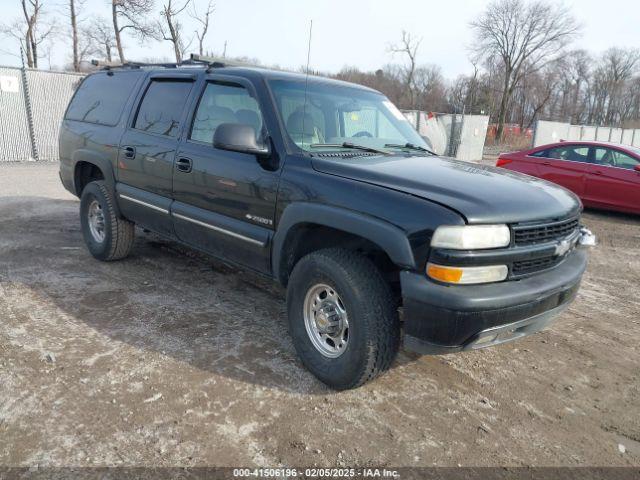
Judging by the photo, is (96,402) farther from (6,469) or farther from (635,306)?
(635,306)

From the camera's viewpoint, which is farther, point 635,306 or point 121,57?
point 121,57

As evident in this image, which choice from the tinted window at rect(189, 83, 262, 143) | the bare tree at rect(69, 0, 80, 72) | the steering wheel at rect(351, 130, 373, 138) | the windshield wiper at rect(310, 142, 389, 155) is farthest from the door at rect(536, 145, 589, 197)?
the bare tree at rect(69, 0, 80, 72)

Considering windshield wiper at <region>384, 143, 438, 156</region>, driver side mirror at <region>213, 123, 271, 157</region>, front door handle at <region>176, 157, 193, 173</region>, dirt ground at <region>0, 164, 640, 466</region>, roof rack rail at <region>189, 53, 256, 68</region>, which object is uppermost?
roof rack rail at <region>189, 53, 256, 68</region>

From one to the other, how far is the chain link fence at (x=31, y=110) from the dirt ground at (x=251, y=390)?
1033cm

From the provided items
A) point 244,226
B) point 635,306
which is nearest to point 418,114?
point 635,306

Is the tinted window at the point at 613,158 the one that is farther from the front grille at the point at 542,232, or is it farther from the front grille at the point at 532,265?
the front grille at the point at 532,265

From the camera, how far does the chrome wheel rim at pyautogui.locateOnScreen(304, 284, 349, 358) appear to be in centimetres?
302

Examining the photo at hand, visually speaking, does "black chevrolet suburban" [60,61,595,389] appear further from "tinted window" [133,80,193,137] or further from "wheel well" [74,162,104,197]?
"wheel well" [74,162,104,197]

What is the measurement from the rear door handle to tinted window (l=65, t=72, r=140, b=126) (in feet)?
1.39

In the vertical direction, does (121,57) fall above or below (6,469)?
above

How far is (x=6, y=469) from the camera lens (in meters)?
2.27

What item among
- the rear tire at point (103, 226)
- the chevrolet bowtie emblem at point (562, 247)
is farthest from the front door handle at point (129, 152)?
the chevrolet bowtie emblem at point (562, 247)

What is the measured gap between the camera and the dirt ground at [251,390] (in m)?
2.53

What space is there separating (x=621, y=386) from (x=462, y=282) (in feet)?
5.73
